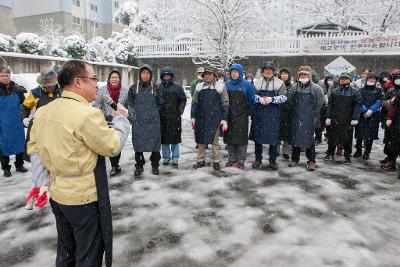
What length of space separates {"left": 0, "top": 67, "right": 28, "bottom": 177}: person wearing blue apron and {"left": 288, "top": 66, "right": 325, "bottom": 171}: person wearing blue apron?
507 cm

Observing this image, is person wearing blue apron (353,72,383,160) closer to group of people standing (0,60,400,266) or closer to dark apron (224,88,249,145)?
group of people standing (0,60,400,266)

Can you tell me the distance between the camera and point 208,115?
6094 mm

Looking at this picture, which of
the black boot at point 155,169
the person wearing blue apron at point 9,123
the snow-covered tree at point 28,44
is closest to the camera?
the person wearing blue apron at point 9,123

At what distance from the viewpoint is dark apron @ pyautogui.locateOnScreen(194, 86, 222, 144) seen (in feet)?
19.8

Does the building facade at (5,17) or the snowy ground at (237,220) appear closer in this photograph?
the snowy ground at (237,220)

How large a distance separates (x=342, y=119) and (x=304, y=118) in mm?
1153

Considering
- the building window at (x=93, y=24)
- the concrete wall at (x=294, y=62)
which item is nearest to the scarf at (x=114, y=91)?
A: the concrete wall at (x=294, y=62)

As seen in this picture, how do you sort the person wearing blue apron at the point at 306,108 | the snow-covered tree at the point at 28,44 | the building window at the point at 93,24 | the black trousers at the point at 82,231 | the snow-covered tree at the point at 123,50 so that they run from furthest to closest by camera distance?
1. the building window at the point at 93,24
2. the snow-covered tree at the point at 123,50
3. the snow-covered tree at the point at 28,44
4. the person wearing blue apron at the point at 306,108
5. the black trousers at the point at 82,231

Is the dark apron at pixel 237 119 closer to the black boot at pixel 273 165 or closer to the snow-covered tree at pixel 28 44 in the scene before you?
the black boot at pixel 273 165

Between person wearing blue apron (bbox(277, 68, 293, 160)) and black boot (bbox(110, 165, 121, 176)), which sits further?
person wearing blue apron (bbox(277, 68, 293, 160))

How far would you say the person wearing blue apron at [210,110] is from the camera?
6.01 meters

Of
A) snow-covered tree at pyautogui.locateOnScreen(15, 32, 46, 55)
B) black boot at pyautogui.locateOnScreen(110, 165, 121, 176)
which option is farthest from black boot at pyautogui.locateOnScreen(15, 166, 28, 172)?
snow-covered tree at pyautogui.locateOnScreen(15, 32, 46, 55)

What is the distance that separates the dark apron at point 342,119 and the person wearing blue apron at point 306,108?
0.83 meters

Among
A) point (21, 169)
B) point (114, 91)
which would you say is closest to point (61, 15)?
point (21, 169)
